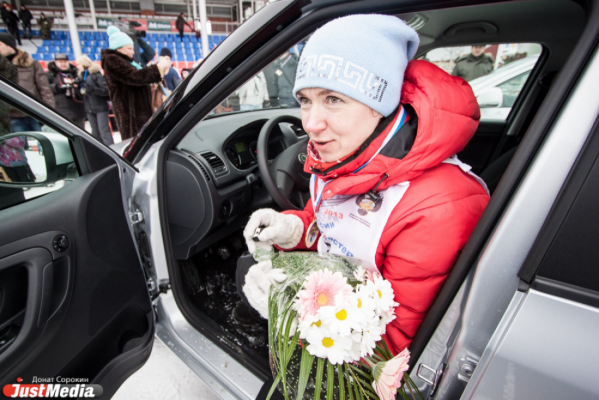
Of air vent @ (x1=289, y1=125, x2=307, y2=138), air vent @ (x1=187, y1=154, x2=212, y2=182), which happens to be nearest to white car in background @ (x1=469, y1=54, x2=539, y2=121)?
air vent @ (x1=289, y1=125, x2=307, y2=138)

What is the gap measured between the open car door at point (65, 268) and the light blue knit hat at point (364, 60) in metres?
0.94

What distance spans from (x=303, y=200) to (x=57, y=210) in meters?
1.25

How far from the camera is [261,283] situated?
3.28 feet

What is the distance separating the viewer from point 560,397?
24.5 inches

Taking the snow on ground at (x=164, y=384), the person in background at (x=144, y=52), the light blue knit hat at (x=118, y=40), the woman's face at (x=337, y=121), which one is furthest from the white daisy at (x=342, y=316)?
the person in background at (x=144, y=52)

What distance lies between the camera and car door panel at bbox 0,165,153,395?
1.02 m

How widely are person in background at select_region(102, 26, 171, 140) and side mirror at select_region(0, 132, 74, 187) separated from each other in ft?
9.50

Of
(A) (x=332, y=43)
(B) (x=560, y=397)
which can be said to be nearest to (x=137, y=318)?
(A) (x=332, y=43)

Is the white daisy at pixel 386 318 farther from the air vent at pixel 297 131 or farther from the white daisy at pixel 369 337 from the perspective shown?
the air vent at pixel 297 131

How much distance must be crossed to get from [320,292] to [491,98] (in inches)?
93.5

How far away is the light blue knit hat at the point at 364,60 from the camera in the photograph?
841 mm

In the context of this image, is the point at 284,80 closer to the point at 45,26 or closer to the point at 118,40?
the point at 118,40

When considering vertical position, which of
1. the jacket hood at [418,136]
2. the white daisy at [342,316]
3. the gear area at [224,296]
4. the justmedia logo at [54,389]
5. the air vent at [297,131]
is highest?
the jacket hood at [418,136]

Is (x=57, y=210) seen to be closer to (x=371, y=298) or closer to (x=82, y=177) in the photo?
(x=82, y=177)
